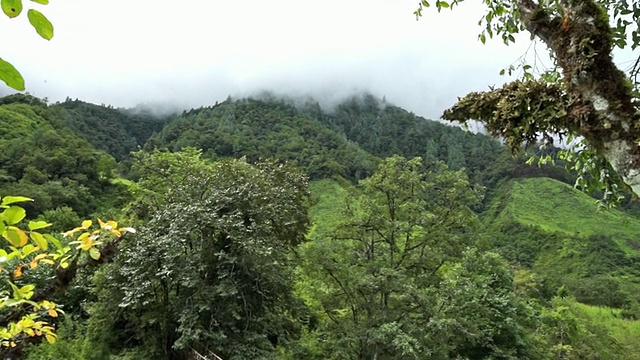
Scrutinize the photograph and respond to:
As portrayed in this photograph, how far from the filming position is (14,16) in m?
0.90

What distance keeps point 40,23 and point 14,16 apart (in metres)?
0.05

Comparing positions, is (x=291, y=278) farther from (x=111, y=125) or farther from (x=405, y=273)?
(x=111, y=125)

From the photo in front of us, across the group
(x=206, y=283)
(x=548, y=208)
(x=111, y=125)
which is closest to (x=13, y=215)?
(x=206, y=283)

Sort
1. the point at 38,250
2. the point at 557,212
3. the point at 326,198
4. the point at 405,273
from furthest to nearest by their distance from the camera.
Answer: the point at 557,212
the point at 326,198
the point at 405,273
the point at 38,250

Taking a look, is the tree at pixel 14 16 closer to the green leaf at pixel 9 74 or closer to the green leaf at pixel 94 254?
the green leaf at pixel 9 74

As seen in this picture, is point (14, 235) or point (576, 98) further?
point (576, 98)

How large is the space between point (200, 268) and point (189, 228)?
0.95 metres

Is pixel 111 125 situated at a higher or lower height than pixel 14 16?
higher

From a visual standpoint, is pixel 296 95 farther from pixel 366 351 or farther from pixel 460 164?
pixel 366 351

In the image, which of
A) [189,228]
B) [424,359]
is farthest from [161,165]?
[424,359]

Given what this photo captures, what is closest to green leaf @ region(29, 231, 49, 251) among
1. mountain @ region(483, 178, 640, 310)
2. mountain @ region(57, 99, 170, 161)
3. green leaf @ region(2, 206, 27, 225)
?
green leaf @ region(2, 206, 27, 225)

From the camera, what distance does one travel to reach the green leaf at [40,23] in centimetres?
93

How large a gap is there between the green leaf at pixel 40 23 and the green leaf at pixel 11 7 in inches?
1.2

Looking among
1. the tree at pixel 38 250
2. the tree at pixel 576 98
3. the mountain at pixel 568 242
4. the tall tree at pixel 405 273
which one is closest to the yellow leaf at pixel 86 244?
the tree at pixel 38 250
